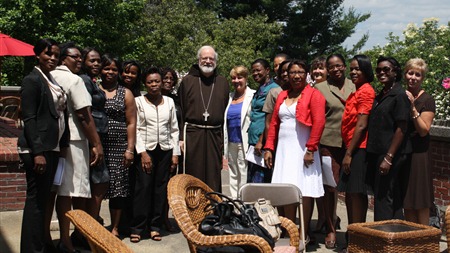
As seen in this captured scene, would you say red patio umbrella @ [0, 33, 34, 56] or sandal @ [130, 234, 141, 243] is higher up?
red patio umbrella @ [0, 33, 34, 56]

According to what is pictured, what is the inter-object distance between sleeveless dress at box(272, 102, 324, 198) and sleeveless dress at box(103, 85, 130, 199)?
5.43 feet

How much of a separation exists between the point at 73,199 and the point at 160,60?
63.5 ft

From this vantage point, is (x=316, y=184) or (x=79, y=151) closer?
(x=79, y=151)

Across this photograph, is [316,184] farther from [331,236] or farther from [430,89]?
[430,89]

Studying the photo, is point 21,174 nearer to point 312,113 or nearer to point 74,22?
point 312,113

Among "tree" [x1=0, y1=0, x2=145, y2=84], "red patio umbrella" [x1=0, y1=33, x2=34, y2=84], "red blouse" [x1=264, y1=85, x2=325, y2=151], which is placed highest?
"tree" [x1=0, y1=0, x2=145, y2=84]

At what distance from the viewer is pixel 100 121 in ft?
20.2

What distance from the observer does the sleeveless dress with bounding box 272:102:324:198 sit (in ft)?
20.6

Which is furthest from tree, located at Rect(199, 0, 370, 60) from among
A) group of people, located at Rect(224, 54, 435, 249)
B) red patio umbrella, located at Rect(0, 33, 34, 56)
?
group of people, located at Rect(224, 54, 435, 249)

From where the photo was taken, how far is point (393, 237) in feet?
15.2

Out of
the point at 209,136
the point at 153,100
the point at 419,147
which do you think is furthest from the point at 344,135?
the point at 153,100

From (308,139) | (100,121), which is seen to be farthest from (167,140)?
(308,139)

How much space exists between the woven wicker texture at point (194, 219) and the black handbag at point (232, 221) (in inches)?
4.6

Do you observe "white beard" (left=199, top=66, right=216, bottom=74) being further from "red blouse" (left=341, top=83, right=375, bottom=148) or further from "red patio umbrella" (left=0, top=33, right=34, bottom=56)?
"red patio umbrella" (left=0, top=33, right=34, bottom=56)
